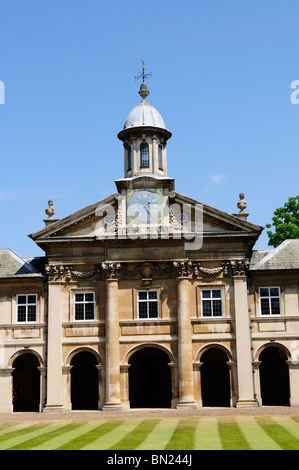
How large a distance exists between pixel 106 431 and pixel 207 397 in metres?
17.6

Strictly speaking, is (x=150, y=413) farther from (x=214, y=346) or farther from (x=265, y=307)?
(x=265, y=307)

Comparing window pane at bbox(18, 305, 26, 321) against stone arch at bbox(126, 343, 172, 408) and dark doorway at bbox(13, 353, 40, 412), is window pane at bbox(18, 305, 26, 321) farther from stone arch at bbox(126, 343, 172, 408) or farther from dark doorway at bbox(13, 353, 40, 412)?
stone arch at bbox(126, 343, 172, 408)

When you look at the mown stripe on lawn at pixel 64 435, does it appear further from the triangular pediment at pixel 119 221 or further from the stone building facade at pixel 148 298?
the triangular pediment at pixel 119 221

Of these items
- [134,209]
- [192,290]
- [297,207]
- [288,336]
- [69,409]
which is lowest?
[69,409]

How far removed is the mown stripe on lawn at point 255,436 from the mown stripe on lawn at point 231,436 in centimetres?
20

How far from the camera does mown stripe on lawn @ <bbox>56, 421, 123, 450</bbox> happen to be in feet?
74.5

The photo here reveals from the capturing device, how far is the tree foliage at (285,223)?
6012 centimetres

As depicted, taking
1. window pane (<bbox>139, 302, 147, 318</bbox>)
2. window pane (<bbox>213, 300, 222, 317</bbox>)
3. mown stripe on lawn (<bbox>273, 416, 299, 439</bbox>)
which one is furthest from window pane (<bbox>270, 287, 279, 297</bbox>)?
mown stripe on lawn (<bbox>273, 416, 299, 439</bbox>)

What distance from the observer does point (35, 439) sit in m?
25.0

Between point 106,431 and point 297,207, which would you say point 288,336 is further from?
point 297,207

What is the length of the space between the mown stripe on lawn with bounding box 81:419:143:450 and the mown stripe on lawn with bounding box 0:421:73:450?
273cm

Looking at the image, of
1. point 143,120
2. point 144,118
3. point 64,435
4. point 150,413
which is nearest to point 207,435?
point 64,435

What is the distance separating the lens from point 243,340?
3856 centimetres
